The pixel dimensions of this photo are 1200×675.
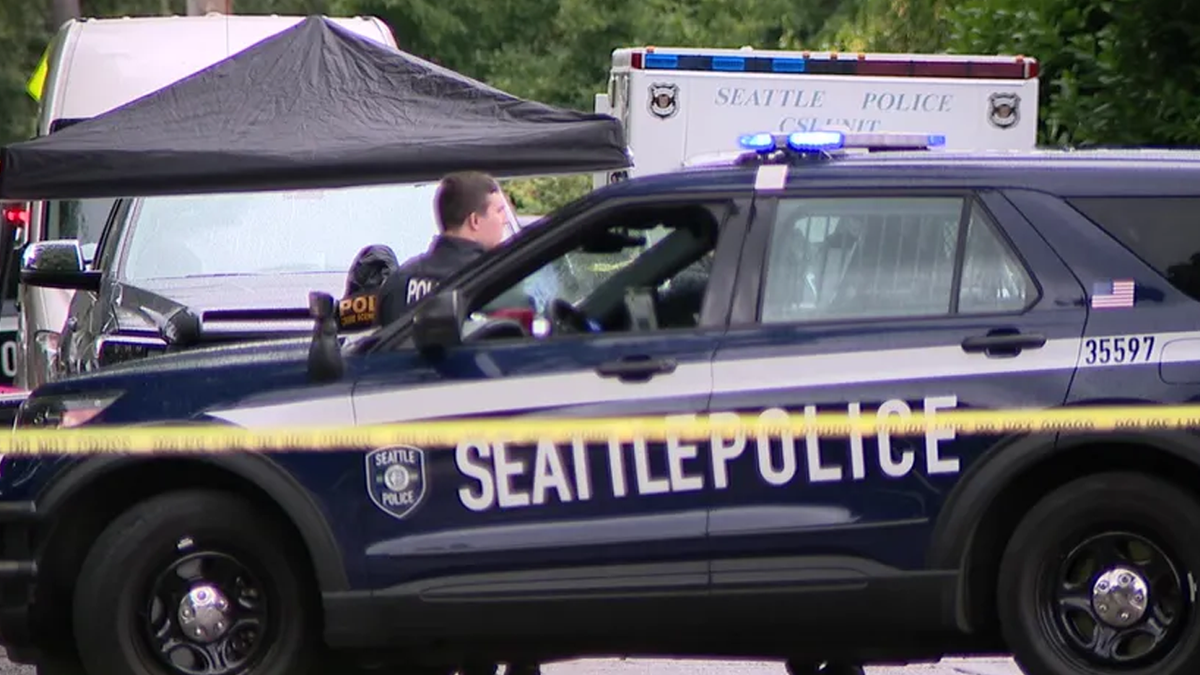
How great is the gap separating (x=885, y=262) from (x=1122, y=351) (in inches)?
29.9

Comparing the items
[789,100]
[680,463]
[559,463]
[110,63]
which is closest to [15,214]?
[110,63]

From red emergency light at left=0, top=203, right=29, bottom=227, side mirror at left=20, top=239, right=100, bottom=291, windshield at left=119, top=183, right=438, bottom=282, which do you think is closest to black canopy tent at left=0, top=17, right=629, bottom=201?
windshield at left=119, top=183, right=438, bottom=282

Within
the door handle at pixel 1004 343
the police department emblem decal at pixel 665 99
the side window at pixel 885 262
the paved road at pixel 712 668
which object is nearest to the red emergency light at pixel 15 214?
the police department emblem decal at pixel 665 99

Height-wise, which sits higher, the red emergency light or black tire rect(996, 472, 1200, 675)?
black tire rect(996, 472, 1200, 675)

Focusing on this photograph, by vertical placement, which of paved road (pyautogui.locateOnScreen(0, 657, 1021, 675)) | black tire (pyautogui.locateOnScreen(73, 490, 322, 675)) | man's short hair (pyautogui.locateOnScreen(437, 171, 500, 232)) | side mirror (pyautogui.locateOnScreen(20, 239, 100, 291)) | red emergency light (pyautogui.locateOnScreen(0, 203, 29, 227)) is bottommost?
paved road (pyautogui.locateOnScreen(0, 657, 1021, 675))

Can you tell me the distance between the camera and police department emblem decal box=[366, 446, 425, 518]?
6.73 m

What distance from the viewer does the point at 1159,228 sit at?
678 centimetres

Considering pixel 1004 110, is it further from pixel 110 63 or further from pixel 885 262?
pixel 885 262

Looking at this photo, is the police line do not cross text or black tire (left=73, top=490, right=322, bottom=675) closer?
the police line do not cross text

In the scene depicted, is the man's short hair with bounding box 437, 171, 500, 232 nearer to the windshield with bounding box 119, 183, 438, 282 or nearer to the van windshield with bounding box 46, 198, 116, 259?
the windshield with bounding box 119, 183, 438, 282

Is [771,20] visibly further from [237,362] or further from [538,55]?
[237,362]

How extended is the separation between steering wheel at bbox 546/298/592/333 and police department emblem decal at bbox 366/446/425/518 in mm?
601

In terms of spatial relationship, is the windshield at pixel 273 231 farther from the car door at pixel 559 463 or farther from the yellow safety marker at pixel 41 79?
the car door at pixel 559 463

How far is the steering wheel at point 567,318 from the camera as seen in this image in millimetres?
6961
